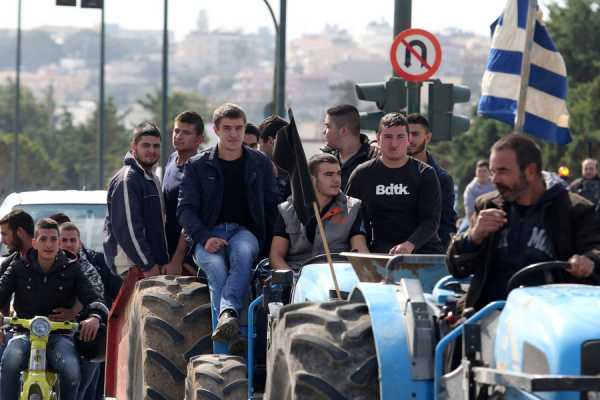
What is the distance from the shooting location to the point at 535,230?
21.7 ft

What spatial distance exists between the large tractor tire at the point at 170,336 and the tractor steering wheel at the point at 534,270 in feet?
12.1

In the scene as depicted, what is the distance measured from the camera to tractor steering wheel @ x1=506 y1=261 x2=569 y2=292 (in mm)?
6371

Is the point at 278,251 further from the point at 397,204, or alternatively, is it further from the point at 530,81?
the point at 530,81

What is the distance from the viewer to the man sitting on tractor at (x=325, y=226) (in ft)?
31.1

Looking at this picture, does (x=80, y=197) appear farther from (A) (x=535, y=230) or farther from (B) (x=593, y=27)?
(B) (x=593, y=27)

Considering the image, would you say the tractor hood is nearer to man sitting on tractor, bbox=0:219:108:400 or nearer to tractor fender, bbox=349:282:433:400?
tractor fender, bbox=349:282:433:400

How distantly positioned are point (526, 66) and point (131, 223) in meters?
5.69

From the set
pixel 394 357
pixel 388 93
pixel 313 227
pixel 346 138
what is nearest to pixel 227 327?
pixel 313 227

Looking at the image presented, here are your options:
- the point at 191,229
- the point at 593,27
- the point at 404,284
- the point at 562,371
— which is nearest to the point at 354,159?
the point at 191,229

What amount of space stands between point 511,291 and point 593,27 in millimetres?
62606

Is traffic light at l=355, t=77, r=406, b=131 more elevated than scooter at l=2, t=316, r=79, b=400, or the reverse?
traffic light at l=355, t=77, r=406, b=131

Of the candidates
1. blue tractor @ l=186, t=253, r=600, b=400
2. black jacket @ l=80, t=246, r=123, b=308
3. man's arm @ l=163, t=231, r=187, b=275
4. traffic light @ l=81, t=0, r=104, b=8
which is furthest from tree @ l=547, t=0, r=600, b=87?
blue tractor @ l=186, t=253, r=600, b=400

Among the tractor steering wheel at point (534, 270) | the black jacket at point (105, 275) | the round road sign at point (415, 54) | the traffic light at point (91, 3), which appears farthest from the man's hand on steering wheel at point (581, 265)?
the traffic light at point (91, 3)

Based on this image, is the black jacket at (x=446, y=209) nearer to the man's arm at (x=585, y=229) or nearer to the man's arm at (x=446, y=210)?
the man's arm at (x=446, y=210)
